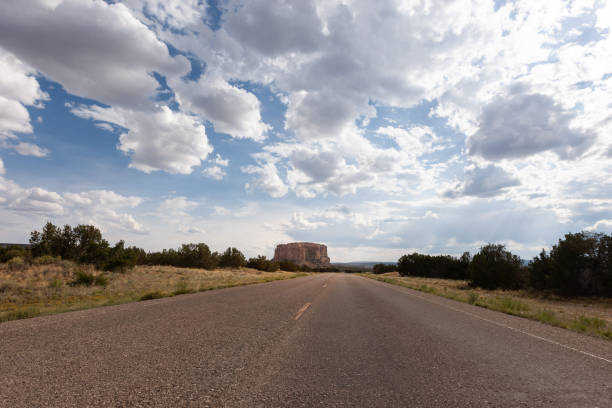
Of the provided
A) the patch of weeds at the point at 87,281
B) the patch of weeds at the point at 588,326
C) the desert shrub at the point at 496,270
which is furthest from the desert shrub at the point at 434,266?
the patch of weeds at the point at 87,281

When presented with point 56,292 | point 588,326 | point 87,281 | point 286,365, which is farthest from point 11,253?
point 588,326

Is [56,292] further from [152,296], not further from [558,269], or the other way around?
[558,269]

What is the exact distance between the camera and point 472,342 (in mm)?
6770

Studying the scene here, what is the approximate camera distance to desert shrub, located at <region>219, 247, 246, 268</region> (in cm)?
7319

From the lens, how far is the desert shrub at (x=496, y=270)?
40219 mm

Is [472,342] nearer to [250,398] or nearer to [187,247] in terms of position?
[250,398]

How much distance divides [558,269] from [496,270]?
9944mm

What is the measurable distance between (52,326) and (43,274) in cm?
2143

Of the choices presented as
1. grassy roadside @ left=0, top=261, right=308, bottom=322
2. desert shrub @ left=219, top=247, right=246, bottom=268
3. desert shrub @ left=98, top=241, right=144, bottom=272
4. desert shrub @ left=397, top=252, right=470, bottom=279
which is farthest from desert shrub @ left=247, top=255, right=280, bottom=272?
grassy roadside @ left=0, top=261, right=308, bottom=322

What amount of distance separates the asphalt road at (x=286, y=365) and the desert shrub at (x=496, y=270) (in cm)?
3719

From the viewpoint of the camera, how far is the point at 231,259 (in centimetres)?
7362

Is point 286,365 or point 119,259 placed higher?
point 119,259

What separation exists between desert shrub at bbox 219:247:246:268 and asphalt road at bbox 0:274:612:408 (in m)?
66.9

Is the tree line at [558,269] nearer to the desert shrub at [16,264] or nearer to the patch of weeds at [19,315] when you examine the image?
the patch of weeds at [19,315]
